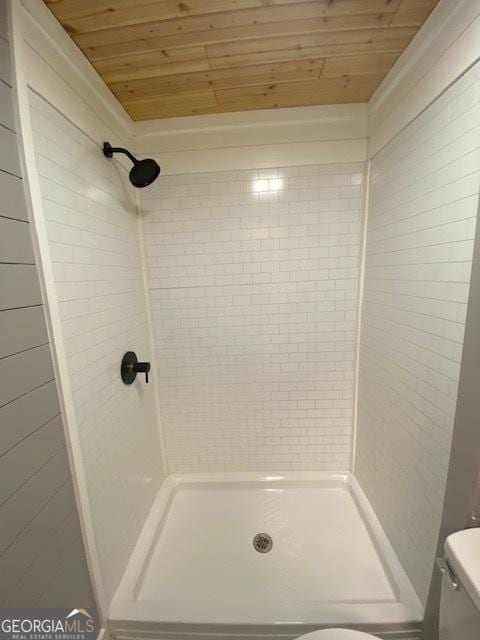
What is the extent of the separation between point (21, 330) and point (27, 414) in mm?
226

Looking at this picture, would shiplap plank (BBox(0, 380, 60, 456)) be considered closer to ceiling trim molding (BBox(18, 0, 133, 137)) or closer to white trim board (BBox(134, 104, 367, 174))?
ceiling trim molding (BBox(18, 0, 133, 137))

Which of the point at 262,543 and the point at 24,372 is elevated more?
the point at 24,372

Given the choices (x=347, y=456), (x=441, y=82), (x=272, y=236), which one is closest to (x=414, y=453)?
(x=347, y=456)

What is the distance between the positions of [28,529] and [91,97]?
1497 millimetres

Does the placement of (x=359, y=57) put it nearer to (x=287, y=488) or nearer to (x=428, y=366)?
(x=428, y=366)

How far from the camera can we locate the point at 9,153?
658mm

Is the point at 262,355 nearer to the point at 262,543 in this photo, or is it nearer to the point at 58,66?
the point at 262,543

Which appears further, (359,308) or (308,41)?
(359,308)

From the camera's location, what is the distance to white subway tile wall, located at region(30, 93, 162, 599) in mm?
843

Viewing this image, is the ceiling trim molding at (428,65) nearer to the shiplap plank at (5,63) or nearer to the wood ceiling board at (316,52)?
the wood ceiling board at (316,52)

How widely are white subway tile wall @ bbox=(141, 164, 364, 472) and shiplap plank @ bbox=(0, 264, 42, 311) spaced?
2.71ft

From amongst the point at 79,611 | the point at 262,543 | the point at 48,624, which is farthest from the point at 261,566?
the point at 48,624

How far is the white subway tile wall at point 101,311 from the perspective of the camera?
84 centimetres

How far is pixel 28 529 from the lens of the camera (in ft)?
2.20
